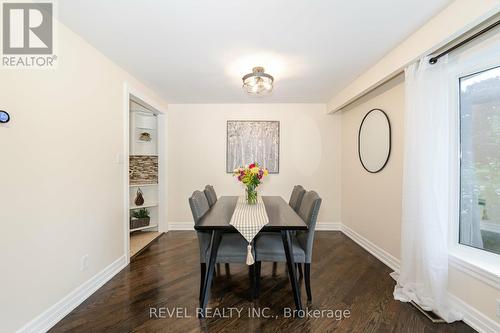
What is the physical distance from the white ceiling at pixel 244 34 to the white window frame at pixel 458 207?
1.82 ft

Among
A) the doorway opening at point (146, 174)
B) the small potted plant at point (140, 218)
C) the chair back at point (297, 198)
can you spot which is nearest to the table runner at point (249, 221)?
the chair back at point (297, 198)

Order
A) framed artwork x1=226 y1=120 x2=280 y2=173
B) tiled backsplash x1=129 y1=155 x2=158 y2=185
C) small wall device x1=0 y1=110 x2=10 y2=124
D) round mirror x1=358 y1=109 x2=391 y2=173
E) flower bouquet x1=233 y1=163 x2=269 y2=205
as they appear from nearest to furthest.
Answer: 1. small wall device x1=0 y1=110 x2=10 y2=124
2. flower bouquet x1=233 y1=163 x2=269 y2=205
3. round mirror x1=358 y1=109 x2=391 y2=173
4. tiled backsplash x1=129 y1=155 x2=158 y2=185
5. framed artwork x1=226 y1=120 x2=280 y2=173

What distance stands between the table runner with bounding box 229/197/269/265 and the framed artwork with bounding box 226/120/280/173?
164 cm

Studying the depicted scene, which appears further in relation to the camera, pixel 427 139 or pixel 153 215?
pixel 153 215

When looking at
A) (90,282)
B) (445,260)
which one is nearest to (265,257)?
(445,260)

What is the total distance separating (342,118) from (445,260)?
107 inches

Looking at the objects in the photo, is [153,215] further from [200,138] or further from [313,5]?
[313,5]

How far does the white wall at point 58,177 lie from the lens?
1.34m

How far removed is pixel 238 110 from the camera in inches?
152

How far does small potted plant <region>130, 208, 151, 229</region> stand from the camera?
11.3ft

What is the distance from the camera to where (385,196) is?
8.66 ft

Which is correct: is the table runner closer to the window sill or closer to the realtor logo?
the window sill

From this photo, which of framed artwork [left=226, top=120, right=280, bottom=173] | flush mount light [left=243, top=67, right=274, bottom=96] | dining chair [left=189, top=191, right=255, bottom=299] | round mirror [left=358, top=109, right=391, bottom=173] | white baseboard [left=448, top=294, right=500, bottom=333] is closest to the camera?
white baseboard [left=448, top=294, right=500, bottom=333]

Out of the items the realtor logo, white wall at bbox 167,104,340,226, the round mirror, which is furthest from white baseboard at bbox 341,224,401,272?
the realtor logo
